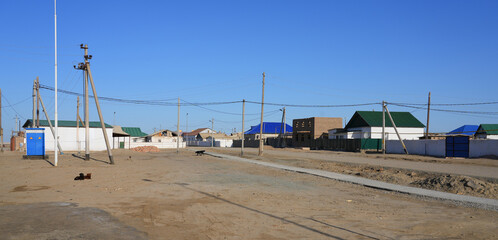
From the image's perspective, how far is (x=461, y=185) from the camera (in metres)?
14.5

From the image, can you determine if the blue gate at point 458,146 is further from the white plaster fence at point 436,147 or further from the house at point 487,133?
the house at point 487,133

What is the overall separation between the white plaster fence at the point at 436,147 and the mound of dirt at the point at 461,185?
24.5 meters

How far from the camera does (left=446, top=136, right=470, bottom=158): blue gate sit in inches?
1507

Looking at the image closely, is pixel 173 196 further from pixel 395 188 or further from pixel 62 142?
pixel 62 142

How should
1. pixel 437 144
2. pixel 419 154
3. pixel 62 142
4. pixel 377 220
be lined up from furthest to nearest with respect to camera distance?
pixel 62 142 → pixel 419 154 → pixel 437 144 → pixel 377 220

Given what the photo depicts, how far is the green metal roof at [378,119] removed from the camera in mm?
68875

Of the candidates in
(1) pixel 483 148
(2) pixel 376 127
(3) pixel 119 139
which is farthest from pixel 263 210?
(3) pixel 119 139

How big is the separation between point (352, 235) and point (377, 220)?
5.77ft

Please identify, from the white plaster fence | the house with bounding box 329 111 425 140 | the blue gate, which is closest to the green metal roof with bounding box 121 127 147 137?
the house with bounding box 329 111 425 140

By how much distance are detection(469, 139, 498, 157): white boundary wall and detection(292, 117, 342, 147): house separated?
37682 millimetres

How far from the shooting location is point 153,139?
104 meters

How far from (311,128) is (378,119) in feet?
43.8

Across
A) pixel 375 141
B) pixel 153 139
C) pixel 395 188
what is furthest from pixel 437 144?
pixel 153 139

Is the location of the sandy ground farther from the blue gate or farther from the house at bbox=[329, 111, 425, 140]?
the house at bbox=[329, 111, 425, 140]
